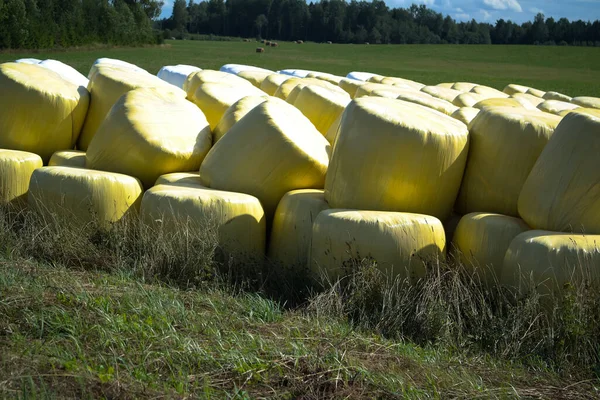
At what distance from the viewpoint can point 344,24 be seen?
284ft

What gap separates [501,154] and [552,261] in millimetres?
1058

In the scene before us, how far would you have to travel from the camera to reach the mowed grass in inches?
1476

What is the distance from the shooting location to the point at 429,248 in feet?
14.6

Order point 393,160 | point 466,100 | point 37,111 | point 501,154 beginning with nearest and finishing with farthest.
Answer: point 393,160 → point 501,154 → point 37,111 → point 466,100

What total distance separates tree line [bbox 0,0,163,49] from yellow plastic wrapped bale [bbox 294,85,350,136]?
31745mm

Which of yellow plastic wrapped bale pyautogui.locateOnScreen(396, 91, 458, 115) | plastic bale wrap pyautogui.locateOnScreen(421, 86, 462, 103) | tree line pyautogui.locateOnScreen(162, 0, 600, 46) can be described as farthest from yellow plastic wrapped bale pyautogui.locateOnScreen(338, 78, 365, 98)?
tree line pyautogui.locateOnScreen(162, 0, 600, 46)

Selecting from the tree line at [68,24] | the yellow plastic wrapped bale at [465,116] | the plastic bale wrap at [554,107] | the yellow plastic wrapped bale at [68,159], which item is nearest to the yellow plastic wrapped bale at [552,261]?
the yellow plastic wrapped bale at [465,116]

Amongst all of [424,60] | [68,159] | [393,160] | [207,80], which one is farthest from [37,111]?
[424,60]

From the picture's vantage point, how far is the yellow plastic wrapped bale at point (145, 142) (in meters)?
5.78

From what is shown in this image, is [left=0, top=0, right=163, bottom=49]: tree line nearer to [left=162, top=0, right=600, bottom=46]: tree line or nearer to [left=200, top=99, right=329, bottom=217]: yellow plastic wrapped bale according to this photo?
[left=162, top=0, right=600, bottom=46]: tree line

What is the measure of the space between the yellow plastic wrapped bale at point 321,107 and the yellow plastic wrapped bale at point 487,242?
2484 millimetres

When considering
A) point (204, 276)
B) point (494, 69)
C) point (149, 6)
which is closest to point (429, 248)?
point (204, 276)

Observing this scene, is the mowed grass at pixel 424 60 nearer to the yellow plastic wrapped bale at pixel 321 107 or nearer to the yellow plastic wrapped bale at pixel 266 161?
the yellow plastic wrapped bale at pixel 321 107

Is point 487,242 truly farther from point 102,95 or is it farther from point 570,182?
point 102,95
